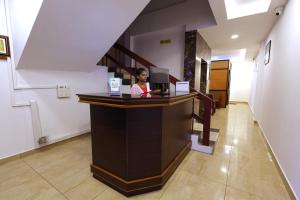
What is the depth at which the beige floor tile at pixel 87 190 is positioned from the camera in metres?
1.50

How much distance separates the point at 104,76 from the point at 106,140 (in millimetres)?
2315

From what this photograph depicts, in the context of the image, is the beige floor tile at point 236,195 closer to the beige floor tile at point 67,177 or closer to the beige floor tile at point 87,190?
the beige floor tile at point 87,190

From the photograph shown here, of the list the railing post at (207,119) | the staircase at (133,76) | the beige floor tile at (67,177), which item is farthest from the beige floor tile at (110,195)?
the railing post at (207,119)

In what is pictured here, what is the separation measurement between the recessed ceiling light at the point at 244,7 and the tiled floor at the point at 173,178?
8.82 feet

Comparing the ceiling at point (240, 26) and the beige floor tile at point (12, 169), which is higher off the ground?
the ceiling at point (240, 26)

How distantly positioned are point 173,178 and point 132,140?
2.71 feet

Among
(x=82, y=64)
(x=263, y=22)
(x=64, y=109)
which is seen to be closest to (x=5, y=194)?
(x=64, y=109)

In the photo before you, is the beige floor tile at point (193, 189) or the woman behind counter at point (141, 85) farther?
the woman behind counter at point (141, 85)

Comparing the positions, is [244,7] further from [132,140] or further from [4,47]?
[4,47]

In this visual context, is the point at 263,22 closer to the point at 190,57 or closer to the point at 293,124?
the point at 190,57

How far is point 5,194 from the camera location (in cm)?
153

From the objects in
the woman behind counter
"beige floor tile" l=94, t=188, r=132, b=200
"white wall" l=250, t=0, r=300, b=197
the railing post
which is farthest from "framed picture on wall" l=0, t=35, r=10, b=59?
"white wall" l=250, t=0, r=300, b=197

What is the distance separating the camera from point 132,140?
145cm

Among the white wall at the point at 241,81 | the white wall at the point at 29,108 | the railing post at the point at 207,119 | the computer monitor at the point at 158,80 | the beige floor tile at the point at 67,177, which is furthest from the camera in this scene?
the white wall at the point at 241,81
